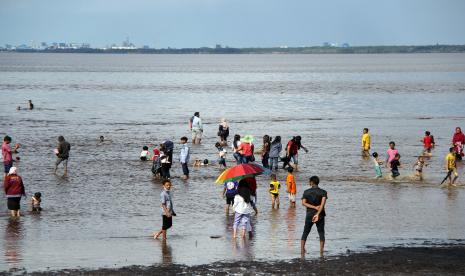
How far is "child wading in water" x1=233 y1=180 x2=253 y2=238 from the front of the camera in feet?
60.4

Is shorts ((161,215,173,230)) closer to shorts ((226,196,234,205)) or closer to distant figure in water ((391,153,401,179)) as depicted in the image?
shorts ((226,196,234,205))

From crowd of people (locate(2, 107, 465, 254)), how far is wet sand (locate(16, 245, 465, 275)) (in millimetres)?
879

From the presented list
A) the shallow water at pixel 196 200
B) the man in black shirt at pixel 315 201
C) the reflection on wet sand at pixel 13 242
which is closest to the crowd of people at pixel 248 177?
the man in black shirt at pixel 315 201

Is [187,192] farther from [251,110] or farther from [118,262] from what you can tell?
[251,110]

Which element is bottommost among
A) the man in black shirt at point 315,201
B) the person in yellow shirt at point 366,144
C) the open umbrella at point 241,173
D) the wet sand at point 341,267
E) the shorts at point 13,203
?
the wet sand at point 341,267

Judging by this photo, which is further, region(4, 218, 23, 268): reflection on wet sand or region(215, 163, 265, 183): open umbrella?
region(215, 163, 265, 183): open umbrella

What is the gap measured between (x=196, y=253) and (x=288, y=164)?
43.2 ft

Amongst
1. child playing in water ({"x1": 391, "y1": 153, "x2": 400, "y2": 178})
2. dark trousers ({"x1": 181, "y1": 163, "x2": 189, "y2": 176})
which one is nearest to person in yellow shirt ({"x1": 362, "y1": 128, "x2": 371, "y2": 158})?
child playing in water ({"x1": 391, "y1": 153, "x2": 400, "y2": 178})

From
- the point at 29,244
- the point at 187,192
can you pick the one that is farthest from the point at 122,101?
→ the point at 29,244

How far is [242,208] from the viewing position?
1839 centimetres

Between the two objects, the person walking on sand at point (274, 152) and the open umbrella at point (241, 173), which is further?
the person walking on sand at point (274, 152)

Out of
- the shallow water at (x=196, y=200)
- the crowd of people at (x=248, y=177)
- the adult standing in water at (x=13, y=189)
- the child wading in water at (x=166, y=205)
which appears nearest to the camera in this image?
the crowd of people at (x=248, y=177)

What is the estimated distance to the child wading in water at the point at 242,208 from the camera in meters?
18.4

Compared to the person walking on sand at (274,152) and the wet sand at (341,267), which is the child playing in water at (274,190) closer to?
the wet sand at (341,267)
